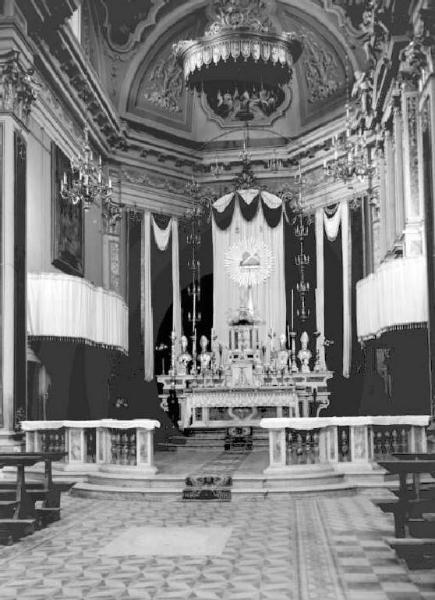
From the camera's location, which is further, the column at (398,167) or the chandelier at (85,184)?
the chandelier at (85,184)

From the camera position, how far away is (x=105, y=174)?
734 inches

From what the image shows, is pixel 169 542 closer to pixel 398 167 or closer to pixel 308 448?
pixel 308 448

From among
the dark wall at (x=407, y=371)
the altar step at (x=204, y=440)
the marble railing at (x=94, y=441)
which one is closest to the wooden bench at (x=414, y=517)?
the marble railing at (x=94, y=441)

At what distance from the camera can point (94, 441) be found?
11.9m

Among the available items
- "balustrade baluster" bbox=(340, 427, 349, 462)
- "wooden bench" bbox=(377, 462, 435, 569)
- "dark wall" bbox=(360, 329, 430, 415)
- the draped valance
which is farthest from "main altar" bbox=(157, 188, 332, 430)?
"wooden bench" bbox=(377, 462, 435, 569)

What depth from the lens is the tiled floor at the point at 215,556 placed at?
5688 millimetres

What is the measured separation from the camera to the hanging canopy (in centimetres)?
1956

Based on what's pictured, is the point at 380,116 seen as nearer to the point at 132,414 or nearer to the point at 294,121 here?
the point at 294,121

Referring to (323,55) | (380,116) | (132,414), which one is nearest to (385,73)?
(380,116)

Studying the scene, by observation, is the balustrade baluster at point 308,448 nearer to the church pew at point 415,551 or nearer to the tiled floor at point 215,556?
the tiled floor at point 215,556

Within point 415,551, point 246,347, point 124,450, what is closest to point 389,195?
point 246,347

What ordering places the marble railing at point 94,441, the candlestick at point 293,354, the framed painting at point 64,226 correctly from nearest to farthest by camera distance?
1. the marble railing at point 94,441
2. the framed painting at point 64,226
3. the candlestick at point 293,354

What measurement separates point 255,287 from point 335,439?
28.1 ft

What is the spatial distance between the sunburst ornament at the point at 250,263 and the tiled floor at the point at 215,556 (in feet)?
32.7
